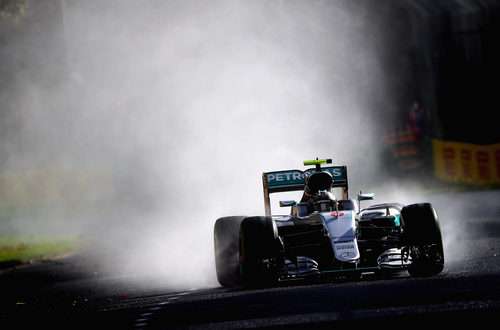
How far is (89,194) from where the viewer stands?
28.8m

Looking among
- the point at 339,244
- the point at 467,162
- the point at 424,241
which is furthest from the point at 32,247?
the point at 424,241

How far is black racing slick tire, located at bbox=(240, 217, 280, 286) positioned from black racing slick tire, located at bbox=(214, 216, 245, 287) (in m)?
1.18

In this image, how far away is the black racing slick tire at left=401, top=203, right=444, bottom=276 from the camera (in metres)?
8.71

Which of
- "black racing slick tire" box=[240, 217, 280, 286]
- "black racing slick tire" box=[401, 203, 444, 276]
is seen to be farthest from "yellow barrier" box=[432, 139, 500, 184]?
"black racing slick tire" box=[240, 217, 280, 286]

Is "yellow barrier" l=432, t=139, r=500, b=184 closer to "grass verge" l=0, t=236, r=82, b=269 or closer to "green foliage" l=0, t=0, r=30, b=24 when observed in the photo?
"grass verge" l=0, t=236, r=82, b=269

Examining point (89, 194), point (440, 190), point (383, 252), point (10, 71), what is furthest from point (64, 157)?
point (383, 252)

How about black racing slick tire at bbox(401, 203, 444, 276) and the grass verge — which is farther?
the grass verge

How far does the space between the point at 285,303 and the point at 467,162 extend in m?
20.2

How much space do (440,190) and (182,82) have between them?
802 centimetres

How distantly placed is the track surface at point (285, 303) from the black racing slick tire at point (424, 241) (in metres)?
0.14

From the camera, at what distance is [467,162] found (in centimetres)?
2675

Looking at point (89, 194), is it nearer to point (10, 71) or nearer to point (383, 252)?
point (10, 71)

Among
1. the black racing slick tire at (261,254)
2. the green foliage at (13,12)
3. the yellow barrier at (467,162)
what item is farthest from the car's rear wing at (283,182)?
the green foliage at (13,12)

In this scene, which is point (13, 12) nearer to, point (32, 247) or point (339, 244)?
point (32, 247)
